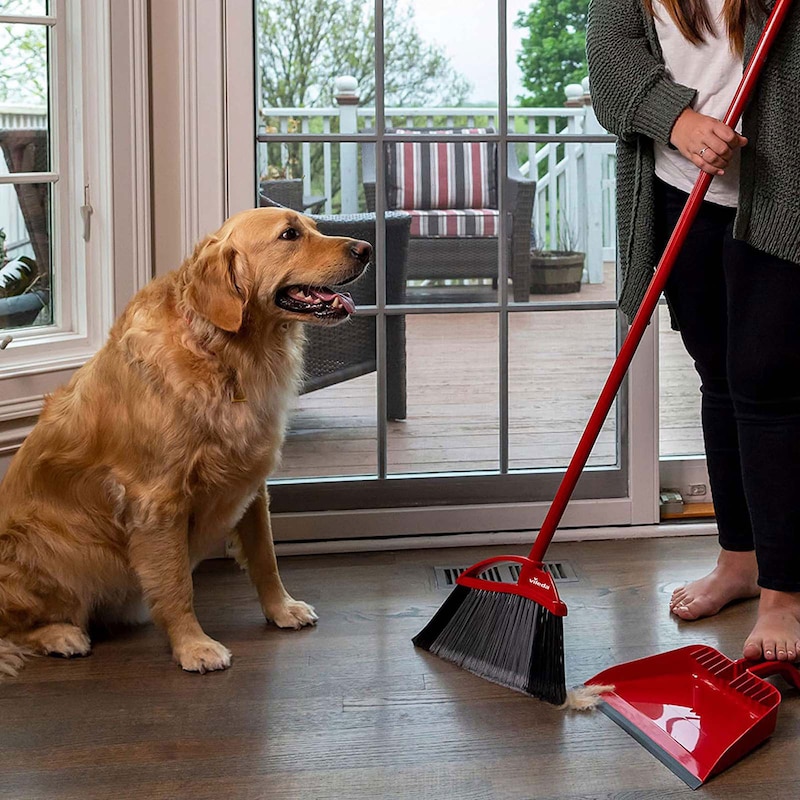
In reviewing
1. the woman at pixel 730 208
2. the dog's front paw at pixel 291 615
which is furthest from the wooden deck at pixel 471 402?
the woman at pixel 730 208

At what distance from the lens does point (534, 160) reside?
260cm

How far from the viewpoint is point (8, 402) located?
2.34m

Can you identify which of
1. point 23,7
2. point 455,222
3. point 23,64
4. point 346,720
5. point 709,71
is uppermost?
point 23,7

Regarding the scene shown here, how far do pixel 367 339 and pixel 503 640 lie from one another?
1.01 metres

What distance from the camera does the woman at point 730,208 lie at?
68.0 inches

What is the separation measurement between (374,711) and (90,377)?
85 centimetres

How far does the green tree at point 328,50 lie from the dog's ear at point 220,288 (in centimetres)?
78

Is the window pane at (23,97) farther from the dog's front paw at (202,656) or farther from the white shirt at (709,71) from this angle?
the white shirt at (709,71)

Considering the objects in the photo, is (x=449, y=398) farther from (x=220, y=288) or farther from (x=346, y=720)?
(x=346, y=720)

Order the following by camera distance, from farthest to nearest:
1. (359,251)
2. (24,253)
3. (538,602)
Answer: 1. (24,253)
2. (359,251)
3. (538,602)

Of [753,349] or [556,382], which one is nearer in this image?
[753,349]

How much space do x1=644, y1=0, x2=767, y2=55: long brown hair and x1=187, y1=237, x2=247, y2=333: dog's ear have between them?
2.89ft

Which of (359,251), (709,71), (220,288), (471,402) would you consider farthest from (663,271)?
(471,402)

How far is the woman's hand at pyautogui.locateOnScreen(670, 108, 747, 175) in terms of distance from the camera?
1.69 metres
